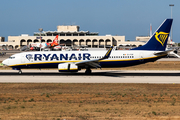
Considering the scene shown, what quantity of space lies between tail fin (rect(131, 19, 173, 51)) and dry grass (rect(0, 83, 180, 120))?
15727 mm

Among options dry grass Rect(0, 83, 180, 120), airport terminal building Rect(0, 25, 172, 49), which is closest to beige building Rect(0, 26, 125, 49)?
airport terminal building Rect(0, 25, 172, 49)

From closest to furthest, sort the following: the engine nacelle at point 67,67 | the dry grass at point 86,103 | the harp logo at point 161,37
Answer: the dry grass at point 86,103 < the engine nacelle at point 67,67 < the harp logo at point 161,37

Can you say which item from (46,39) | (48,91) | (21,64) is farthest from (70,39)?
(48,91)

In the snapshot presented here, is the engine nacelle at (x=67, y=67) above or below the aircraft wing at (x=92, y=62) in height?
below

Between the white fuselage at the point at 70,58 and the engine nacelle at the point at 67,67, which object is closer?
the engine nacelle at the point at 67,67

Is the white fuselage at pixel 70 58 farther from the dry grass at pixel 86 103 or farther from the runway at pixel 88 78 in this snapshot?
the dry grass at pixel 86 103

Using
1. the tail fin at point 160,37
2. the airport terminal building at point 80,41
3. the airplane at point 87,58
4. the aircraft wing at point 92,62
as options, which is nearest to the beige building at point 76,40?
the airport terminal building at point 80,41

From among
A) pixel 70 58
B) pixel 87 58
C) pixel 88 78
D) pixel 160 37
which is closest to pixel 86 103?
pixel 88 78

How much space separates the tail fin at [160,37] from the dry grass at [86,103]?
15727 mm

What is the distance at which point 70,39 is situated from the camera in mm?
183500

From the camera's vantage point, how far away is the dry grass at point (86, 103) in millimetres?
16484

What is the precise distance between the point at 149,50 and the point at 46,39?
14468 cm

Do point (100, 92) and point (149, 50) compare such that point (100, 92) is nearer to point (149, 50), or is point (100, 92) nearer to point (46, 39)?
point (149, 50)

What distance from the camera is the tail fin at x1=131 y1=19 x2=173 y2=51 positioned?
4238 cm
